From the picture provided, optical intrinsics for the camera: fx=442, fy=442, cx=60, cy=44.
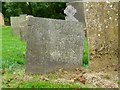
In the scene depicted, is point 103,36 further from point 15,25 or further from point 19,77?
point 15,25

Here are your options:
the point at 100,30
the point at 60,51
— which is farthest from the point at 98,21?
the point at 60,51

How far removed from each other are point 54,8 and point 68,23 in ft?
55.3

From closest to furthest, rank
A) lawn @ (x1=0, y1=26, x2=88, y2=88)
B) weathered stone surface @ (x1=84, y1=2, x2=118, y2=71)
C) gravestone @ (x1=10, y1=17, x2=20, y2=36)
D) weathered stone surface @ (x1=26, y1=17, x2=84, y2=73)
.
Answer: lawn @ (x1=0, y1=26, x2=88, y2=88), weathered stone surface @ (x1=26, y1=17, x2=84, y2=73), weathered stone surface @ (x1=84, y1=2, x2=118, y2=71), gravestone @ (x1=10, y1=17, x2=20, y2=36)

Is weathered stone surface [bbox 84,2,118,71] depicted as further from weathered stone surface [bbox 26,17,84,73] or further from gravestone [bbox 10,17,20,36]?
gravestone [bbox 10,17,20,36]

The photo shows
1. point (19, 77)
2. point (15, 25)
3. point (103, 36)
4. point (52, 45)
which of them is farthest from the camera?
point (15, 25)

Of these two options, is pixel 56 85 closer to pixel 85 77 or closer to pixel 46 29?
pixel 85 77

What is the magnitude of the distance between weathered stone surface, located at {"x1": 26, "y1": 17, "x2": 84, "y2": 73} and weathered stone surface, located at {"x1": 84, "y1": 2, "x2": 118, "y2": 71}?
218mm

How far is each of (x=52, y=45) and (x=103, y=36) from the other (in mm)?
878

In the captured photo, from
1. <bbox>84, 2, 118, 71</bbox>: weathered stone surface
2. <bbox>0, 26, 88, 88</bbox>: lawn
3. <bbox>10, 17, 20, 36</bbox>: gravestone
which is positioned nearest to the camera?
<bbox>0, 26, 88, 88</bbox>: lawn

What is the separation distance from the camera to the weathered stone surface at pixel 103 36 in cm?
736

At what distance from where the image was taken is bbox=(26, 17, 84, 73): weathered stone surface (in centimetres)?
710

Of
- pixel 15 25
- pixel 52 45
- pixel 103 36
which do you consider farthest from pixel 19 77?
pixel 15 25

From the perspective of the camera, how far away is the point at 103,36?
7.40 m

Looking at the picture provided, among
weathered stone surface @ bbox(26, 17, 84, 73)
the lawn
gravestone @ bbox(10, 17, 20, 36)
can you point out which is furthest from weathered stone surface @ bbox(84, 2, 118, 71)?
gravestone @ bbox(10, 17, 20, 36)
